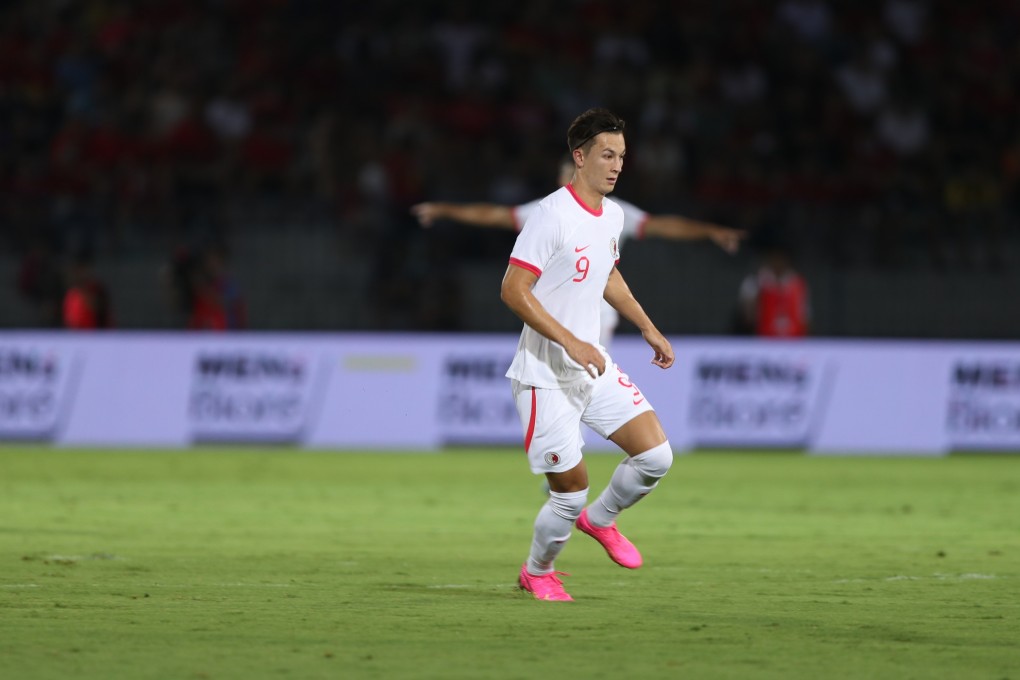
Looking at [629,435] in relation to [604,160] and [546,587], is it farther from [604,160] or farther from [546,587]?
[604,160]

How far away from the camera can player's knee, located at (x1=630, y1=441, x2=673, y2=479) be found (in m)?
8.70

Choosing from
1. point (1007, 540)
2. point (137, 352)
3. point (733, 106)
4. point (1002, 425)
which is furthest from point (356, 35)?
point (1007, 540)

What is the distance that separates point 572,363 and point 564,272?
0.45 metres

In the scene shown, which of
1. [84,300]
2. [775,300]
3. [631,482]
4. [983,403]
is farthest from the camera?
[775,300]

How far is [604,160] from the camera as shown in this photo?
8602 mm

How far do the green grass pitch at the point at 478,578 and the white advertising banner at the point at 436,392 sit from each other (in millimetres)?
2375

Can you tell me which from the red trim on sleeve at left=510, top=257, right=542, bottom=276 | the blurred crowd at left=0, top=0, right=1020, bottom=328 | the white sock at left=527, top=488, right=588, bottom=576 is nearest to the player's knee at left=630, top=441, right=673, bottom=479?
the white sock at left=527, top=488, right=588, bottom=576

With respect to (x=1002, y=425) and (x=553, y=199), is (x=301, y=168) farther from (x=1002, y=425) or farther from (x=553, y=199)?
(x=553, y=199)

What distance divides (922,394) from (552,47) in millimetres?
8792

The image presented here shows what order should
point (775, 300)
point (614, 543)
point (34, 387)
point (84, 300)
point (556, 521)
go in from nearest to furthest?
point (556, 521) < point (614, 543) < point (34, 387) < point (84, 300) < point (775, 300)

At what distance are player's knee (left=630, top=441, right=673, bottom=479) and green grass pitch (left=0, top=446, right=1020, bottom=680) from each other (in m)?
0.64

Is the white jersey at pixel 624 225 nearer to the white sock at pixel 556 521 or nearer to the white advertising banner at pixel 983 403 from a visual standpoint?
the white sock at pixel 556 521

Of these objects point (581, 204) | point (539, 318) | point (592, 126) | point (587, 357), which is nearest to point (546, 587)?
point (587, 357)

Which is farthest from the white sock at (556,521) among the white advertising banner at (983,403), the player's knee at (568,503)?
the white advertising banner at (983,403)
